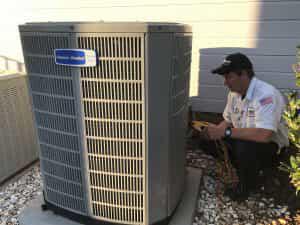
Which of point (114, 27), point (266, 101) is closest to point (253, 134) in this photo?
point (266, 101)

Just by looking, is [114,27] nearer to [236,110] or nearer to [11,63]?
[236,110]

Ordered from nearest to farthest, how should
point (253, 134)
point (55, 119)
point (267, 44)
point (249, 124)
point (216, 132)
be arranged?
point (55, 119), point (253, 134), point (249, 124), point (216, 132), point (267, 44)

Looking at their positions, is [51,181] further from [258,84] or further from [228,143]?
[258,84]

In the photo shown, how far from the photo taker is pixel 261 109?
205cm

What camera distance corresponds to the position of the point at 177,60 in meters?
1.56

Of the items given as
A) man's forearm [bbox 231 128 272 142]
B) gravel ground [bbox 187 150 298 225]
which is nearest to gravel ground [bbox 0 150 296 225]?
gravel ground [bbox 187 150 298 225]

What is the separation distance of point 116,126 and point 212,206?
1281 millimetres

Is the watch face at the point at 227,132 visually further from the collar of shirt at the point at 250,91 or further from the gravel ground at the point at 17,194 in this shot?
the gravel ground at the point at 17,194

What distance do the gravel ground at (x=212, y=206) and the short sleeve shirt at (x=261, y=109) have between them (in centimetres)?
60

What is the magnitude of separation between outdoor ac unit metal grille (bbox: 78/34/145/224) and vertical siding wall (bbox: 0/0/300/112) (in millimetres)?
1712

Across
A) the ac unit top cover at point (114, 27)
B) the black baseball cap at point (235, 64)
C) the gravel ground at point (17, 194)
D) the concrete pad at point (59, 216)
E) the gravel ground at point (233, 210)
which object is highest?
the ac unit top cover at point (114, 27)

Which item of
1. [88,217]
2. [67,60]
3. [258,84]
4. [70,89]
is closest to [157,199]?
[88,217]

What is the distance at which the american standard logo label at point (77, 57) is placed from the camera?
54.5 inches

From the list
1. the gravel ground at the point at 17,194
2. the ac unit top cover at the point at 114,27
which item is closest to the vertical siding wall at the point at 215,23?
the ac unit top cover at the point at 114,27
